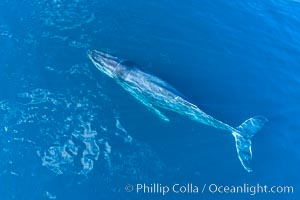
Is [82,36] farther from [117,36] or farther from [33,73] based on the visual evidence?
[33,73]

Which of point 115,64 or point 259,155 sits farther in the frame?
point 115,64

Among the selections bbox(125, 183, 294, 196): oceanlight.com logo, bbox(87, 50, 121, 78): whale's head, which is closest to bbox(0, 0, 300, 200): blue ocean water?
bbox(125, 183, 294, 196): oceanlight.com logo

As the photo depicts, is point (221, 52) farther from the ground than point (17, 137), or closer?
farther from the ground

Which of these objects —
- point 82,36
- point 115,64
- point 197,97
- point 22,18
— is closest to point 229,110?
point 197,97

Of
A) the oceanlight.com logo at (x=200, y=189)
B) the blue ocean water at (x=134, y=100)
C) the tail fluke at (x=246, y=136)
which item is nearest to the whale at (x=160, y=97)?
the tail fluke at (x=246, y=136)

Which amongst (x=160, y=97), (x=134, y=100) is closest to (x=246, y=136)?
(x=160, y=97)

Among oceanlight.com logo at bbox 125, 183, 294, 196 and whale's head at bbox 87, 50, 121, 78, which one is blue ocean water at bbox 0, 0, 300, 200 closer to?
oceanlight.com logo at bbox 125, 183, 294, 196

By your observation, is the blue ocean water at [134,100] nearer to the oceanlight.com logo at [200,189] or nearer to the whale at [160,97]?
the oceanlight.com logo at [200,189]
